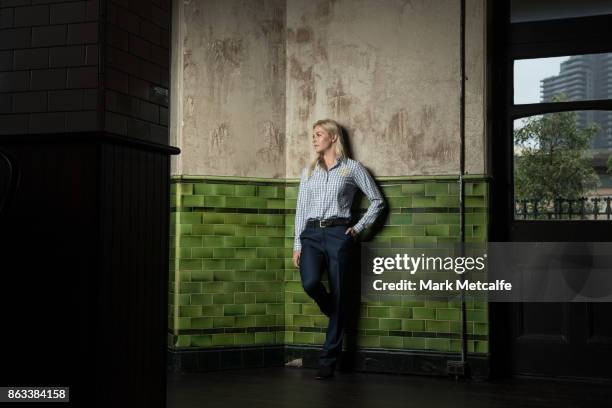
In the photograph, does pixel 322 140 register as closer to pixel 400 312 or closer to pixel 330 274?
pixel 330 274

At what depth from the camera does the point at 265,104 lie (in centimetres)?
562

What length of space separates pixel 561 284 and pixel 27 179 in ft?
11.6

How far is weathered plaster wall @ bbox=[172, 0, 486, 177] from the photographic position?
529cm

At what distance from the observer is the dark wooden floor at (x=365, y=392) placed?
439 centimetres

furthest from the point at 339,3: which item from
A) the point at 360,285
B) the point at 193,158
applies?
the point at 360,285

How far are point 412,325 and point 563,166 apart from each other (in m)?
1.43

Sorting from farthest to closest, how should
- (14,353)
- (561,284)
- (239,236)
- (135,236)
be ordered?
(239,236), (561,284), (135,236), (14,353)

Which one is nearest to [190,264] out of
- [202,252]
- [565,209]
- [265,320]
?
[202,252]

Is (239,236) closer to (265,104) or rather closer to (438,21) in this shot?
(265,104)

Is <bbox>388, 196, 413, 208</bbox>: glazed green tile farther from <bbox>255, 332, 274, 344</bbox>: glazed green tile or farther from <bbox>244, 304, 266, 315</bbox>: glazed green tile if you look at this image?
<bbox>255, 332, 274, 344</bbox>: glazed green tile

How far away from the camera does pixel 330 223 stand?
17.2 ft

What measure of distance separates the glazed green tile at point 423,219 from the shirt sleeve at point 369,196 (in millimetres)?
243

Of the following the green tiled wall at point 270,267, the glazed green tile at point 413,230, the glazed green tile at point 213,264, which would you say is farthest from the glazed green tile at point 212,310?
the glazed green tile at point 413,230

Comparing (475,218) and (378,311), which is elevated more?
(475,218)
